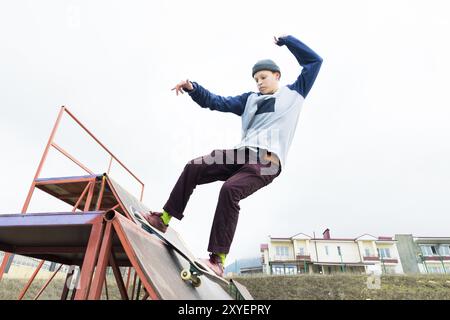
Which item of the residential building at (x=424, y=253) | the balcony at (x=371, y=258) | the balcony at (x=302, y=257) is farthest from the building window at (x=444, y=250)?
the balcony at (x=302, y=257)

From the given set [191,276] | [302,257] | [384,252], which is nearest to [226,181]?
[191,276]

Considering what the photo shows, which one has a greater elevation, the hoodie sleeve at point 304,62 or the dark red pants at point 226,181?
the hoodie sleeve at point 304,62

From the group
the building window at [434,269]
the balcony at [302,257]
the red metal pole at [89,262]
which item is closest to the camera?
the red metal pole at [89,262]

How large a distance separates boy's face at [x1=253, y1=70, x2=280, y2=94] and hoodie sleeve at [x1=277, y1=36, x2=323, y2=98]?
0.17 m

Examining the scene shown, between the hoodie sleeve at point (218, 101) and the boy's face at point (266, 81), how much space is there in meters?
0.25

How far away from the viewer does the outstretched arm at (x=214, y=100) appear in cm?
286

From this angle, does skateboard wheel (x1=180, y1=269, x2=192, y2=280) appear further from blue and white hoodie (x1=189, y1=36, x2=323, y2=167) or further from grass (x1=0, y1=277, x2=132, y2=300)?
grass (x1=0, y1=277, x2=132, y2=300)

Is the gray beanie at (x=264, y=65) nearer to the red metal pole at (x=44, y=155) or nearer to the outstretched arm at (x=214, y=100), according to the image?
the outstretched arm at (x=214, y=100)

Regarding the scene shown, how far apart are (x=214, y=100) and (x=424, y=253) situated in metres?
51.8

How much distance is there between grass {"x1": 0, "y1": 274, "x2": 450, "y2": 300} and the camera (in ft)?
58.3

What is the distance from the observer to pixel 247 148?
8.10 ft
